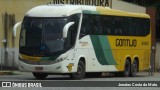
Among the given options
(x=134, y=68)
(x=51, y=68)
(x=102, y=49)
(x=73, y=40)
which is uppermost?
(x=73, y=40)

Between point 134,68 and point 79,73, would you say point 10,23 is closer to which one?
point 134,68

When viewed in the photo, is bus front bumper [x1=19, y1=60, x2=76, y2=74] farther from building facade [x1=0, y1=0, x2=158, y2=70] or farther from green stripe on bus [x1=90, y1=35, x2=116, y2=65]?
building facade [x1=0, y1=0, x2=158, y2=70]

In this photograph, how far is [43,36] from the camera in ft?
96.2

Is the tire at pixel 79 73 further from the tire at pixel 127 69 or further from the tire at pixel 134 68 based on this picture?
the tire at pixel 134 68

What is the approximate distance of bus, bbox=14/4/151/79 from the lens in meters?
29.2

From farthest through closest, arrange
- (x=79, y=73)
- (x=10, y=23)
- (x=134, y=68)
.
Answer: (x=10, y=23) < (x=134, y=68) < (x=79, y=73)

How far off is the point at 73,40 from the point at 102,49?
364cm

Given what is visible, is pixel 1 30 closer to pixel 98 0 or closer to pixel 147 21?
pixel 98 0

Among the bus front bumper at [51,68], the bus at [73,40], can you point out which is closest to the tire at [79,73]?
the bus at [73,40]

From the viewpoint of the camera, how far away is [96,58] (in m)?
32.5

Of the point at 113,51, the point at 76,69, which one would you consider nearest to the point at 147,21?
the point at 113,51

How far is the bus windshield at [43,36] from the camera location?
29188mm

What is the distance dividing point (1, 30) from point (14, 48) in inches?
59.8

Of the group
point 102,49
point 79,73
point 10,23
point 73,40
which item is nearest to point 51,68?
point 73,40
